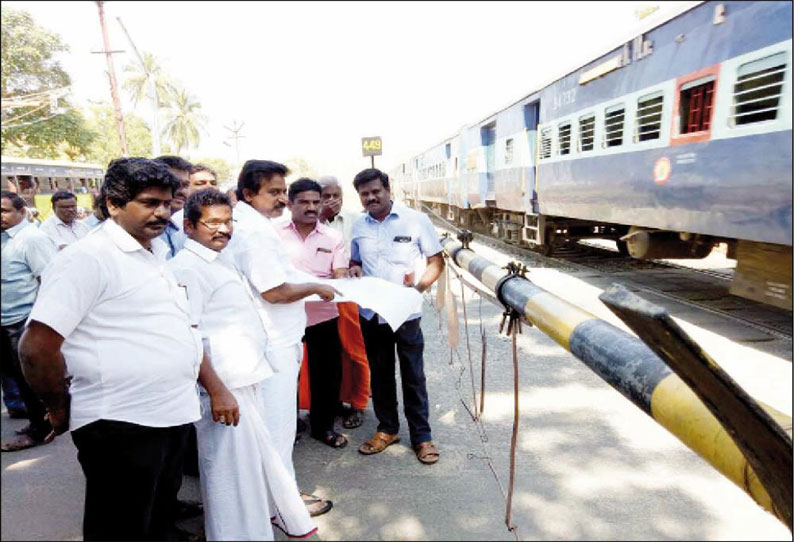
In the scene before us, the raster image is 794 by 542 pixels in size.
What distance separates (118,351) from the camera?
A: 1491 millimetres

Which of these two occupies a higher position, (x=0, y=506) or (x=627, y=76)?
(x=627, y=76)

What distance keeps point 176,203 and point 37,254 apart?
95 cm

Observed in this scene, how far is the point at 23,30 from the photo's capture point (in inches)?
49.9

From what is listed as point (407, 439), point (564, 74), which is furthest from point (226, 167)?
point (407, 439)

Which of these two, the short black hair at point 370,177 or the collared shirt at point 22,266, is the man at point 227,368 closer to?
the short black hair at point 370,177

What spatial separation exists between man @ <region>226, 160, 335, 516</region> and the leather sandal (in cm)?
54

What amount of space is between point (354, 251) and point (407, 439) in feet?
4.07

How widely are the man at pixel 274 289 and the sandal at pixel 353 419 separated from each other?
92 centimetres

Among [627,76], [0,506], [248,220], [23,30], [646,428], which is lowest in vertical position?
[646,428]

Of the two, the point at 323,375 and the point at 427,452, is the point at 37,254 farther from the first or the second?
the point at 427,452

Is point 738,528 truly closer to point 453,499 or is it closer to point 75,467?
point 453,499

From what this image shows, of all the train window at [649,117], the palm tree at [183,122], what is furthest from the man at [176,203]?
the palm tree at [183,122]

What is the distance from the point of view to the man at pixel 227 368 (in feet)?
5.91

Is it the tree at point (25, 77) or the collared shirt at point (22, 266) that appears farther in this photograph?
the collared shirt at point (22, 266)
